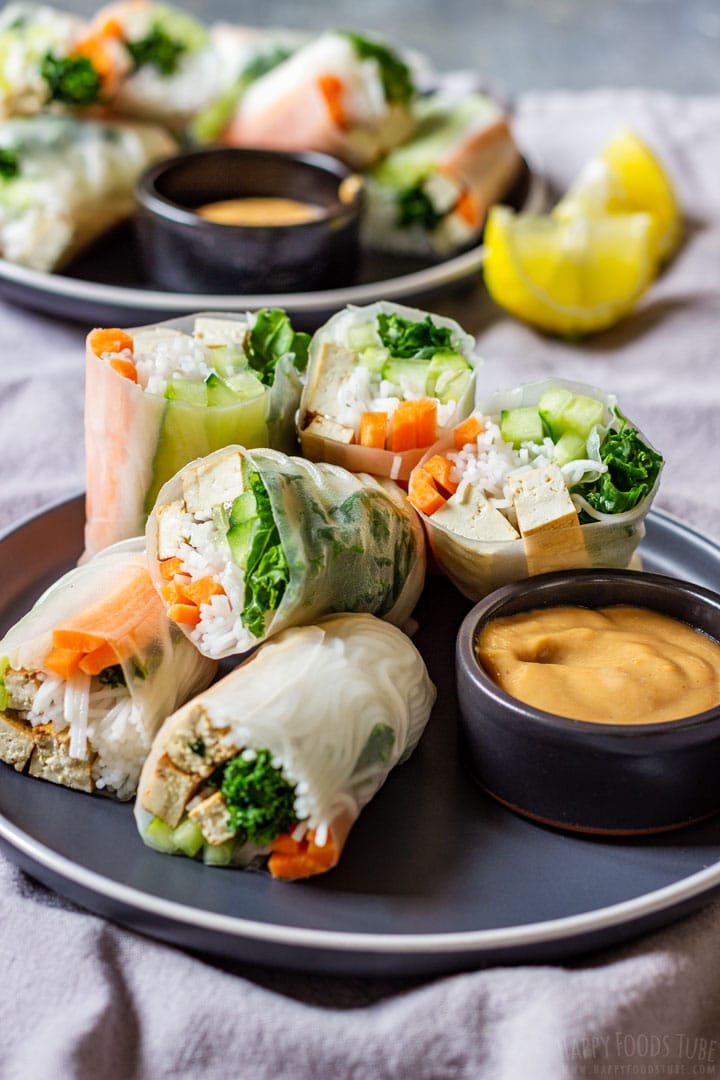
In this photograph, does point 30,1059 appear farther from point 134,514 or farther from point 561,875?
point 134,514

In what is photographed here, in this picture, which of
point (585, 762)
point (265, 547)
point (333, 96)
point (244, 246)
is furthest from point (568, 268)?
point (585, 762)

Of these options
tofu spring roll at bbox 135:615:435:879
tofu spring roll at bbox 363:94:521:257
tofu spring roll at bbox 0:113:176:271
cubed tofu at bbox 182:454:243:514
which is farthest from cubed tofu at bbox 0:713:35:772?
tofu spring roll at bbox 363:94:521:257

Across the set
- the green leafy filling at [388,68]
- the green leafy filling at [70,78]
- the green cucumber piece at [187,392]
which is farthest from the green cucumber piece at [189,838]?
the green leafy filling at [388,68]

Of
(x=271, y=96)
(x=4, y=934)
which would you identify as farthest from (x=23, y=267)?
(x=4, y=934)

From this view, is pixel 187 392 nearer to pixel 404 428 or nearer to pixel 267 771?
pixel 404 428

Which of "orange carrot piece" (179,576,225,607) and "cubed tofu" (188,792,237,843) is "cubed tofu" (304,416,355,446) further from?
"cubed tofu" (188,792,237,843)
